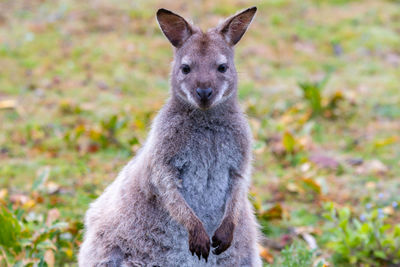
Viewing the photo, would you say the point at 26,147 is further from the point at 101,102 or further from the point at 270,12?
the point at 270,12

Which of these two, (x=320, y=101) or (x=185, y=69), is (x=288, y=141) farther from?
(x=185, y=69)

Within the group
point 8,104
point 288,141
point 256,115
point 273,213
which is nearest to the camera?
point 273,213

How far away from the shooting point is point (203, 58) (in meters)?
3.64

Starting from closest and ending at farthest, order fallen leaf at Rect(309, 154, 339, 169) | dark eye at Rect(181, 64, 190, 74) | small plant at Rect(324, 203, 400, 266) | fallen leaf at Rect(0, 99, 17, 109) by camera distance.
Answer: dark eye at Rect(181, 64, 190, 74) → small plant at Rect(324, 203, 400, 266) → fallen leaf at Rect(309, 154, 339, 169) → fallen leaf at Rect(0, 99, 17, 109)

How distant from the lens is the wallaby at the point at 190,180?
3.54m

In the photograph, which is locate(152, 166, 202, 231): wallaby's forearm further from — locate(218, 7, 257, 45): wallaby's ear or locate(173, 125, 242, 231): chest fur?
locate(218, 7, 257, 45): wallaby's ear

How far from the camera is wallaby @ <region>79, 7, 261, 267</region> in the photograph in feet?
11.6

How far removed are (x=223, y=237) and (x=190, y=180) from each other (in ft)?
1.31

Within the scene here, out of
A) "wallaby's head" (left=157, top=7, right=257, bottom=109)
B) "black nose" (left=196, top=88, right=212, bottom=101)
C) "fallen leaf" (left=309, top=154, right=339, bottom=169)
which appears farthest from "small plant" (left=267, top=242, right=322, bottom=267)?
"fallen leaf" (left=309, top=154, right=339, bottom=169)

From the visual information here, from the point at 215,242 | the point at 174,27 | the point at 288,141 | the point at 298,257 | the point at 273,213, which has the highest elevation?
the point at 174,27

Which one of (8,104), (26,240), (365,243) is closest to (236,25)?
(365,243)

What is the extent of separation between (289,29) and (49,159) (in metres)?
5.10

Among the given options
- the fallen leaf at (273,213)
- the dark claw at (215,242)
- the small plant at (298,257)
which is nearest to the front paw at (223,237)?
the dark claw at (215,242)

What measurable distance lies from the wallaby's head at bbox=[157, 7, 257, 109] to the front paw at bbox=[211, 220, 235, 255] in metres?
0.72
